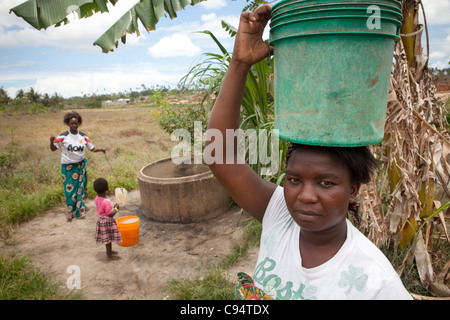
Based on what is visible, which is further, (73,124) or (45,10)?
(73,124)

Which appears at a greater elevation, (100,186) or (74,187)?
(100,186)

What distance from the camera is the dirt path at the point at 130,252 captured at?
2.91 metres

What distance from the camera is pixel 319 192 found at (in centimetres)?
93

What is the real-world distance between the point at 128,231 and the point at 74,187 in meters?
1.47

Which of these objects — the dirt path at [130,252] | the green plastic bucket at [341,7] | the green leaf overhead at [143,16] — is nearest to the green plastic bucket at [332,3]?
the green plastic bucket at [341,7]

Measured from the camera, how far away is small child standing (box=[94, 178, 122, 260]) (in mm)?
3318

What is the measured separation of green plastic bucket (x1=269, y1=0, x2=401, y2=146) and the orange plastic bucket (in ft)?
10.1

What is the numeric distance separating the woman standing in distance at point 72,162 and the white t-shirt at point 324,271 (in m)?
3.97

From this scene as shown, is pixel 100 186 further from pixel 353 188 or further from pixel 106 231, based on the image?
pixel 353 188

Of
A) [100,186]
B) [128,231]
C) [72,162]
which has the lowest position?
[128,231]

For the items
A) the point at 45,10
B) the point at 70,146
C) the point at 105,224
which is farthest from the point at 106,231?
the point at 45,10
